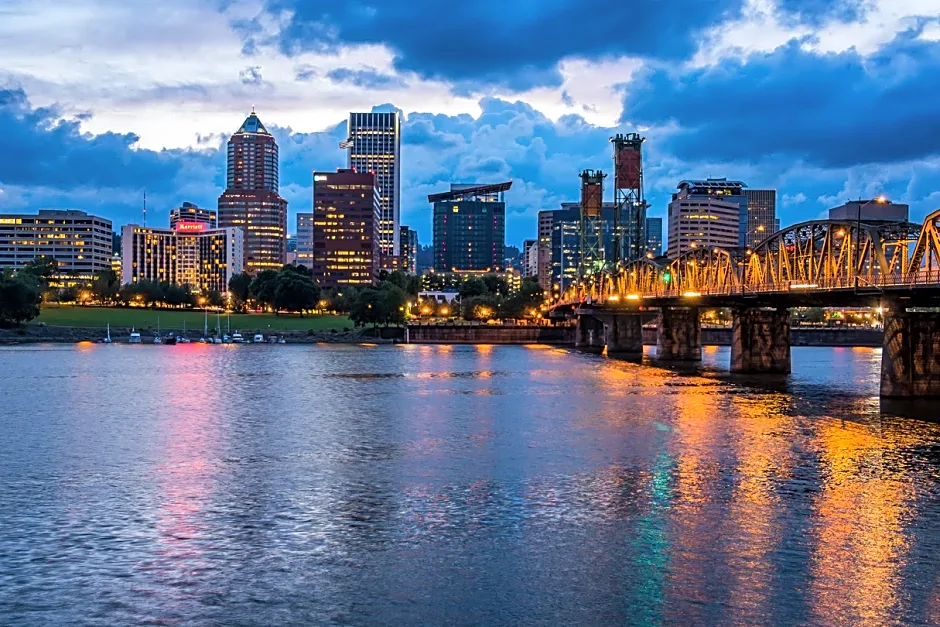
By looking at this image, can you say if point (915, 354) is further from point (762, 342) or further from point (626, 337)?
point (626, 337)

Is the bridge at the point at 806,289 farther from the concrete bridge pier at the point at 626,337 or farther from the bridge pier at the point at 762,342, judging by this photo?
the concrete bridge pier at the point at 626,337

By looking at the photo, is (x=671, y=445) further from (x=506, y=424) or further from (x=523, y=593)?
(x=523, y=593)

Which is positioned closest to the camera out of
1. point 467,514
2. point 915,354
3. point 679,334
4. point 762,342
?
point 467,514

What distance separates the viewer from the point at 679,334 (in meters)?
164

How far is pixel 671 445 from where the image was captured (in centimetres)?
5725

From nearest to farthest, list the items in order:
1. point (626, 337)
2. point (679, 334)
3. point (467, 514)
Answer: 1. point (467, 514)
2. point (679, 334)
3. point (626, 337)

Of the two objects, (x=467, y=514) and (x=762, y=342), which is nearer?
(x=467, y=514)

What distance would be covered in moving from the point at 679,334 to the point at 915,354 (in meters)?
80.2

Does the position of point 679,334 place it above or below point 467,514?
above

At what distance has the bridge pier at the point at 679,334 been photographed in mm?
161875

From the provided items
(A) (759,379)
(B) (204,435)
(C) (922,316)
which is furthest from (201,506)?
(A) (759,379)

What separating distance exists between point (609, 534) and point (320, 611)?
12.0 m

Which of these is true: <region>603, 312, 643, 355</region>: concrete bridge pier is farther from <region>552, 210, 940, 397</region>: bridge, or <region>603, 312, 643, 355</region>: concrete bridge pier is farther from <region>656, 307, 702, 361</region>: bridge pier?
<region>656, 307, 702, 361</region>: bridge pier

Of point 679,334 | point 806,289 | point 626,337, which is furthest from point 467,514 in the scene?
point 626,337
